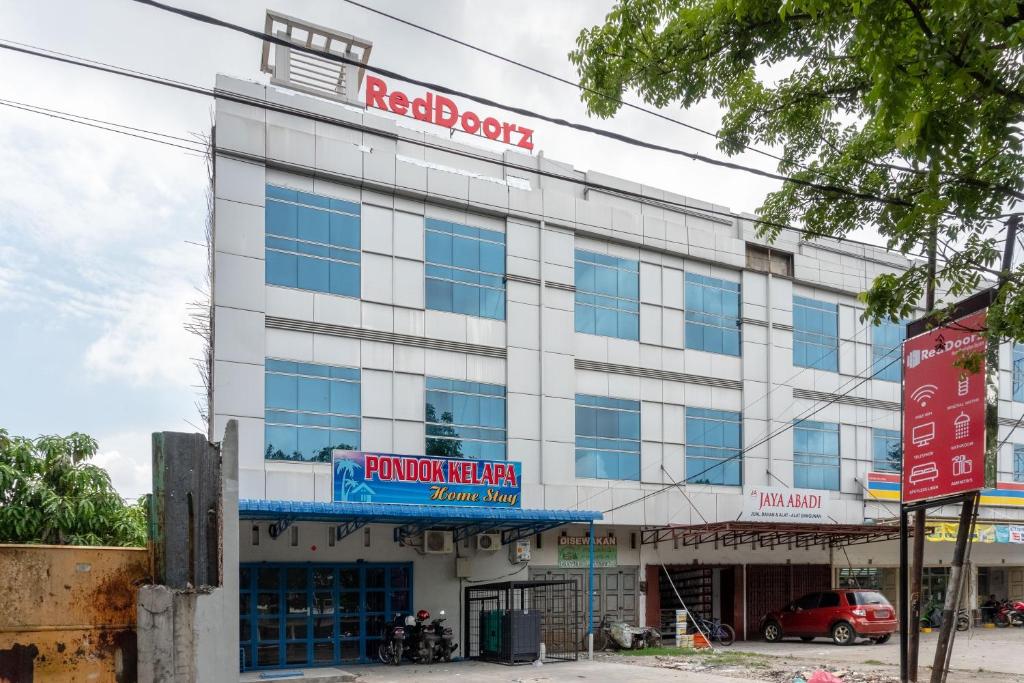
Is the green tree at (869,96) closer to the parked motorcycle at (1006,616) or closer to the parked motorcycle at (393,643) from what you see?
the parked motorcycle at (393,643)

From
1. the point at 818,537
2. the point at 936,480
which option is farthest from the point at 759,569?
the point at 936,480

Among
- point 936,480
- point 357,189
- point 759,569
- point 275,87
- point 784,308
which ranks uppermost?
point 275,87

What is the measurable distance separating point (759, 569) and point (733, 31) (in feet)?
72.9

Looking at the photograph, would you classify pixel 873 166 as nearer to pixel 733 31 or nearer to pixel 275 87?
pixel 733 31

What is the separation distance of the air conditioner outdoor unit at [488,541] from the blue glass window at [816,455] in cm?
1017

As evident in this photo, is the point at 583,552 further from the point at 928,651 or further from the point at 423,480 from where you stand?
the point at 928,651

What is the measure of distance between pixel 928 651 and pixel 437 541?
41.1 ft

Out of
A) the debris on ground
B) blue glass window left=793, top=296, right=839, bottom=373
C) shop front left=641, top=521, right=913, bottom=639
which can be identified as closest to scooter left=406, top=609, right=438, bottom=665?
the debris on ground

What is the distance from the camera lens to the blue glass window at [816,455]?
1190 inches

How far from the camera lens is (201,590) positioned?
4.45m

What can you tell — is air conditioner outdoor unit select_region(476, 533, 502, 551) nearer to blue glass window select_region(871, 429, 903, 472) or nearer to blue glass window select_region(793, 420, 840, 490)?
blue glass window select_region(793, 420, 840, 490)

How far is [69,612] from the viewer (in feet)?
14.2

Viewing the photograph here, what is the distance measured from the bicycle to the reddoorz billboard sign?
40.4 ft

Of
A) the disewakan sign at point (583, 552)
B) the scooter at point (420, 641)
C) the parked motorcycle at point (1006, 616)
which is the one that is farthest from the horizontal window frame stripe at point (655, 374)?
the parked motorcycle at point (1006, 616)
